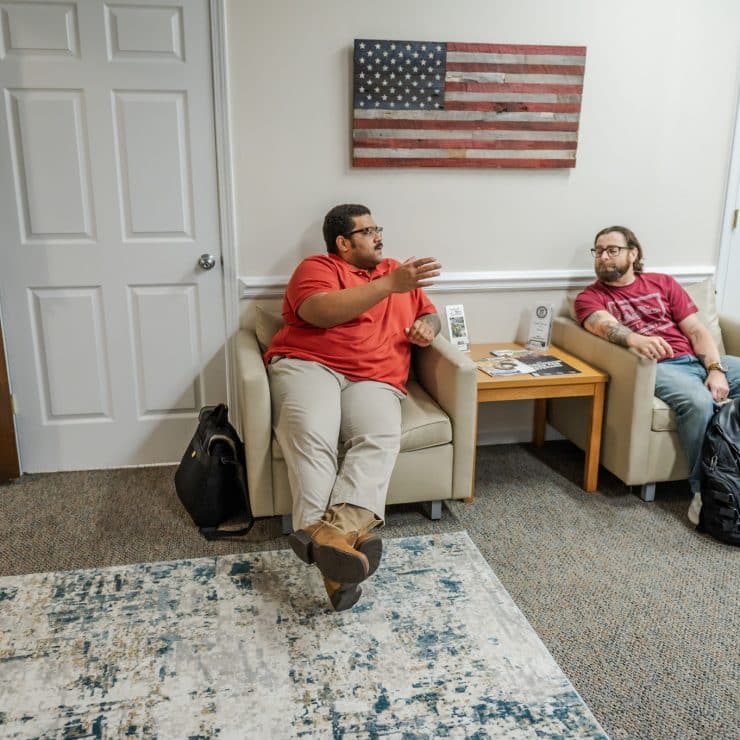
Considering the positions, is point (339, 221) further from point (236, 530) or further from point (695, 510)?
point (695, 510)

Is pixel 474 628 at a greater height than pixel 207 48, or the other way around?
pixel 207 48

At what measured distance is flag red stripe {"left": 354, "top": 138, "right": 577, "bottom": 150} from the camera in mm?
3016

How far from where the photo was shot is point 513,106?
3086 millimetres

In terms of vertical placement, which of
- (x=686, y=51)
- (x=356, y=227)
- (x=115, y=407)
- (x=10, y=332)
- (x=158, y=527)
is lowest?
(x=158, y=527)

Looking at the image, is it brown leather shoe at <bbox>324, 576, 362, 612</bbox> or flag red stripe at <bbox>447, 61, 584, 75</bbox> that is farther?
flag red stripe at <bbox>447, 61, 584, 75</bbox>

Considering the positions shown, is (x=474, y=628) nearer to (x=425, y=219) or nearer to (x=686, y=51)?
(x=425, y=219)

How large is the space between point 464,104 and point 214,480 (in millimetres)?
1830

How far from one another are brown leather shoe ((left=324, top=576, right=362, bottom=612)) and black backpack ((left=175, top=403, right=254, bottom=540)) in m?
0.60

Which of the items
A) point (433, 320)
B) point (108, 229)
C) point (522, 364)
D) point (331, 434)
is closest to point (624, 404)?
point (522, 364)

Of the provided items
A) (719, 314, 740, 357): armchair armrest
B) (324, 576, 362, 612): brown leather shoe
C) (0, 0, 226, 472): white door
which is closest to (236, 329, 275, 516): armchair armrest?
(324, 576, 362, 612): brown leather shoe

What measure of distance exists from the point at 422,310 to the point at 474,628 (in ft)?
4.35

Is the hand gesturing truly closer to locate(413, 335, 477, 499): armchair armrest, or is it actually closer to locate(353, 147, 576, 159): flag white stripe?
locate(413, 335, 477, 499): armchair armrest

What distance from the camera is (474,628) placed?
207 cm

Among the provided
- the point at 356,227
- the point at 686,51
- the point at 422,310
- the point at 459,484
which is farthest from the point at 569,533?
the point at 686,51
